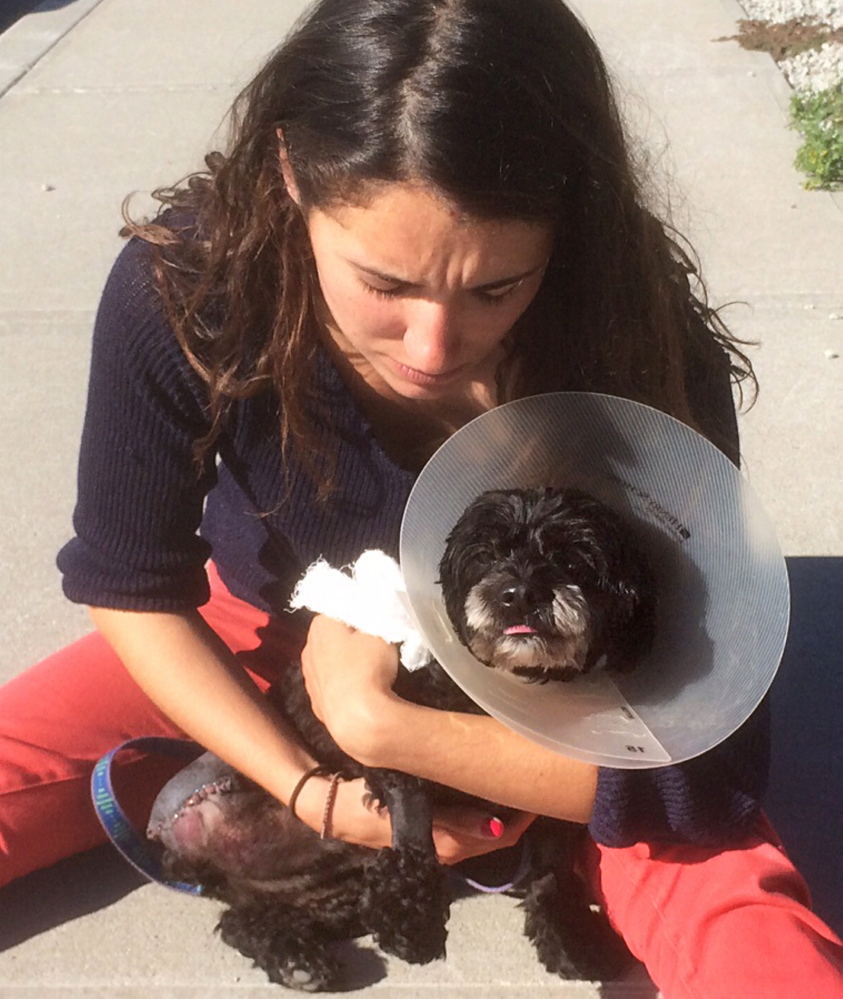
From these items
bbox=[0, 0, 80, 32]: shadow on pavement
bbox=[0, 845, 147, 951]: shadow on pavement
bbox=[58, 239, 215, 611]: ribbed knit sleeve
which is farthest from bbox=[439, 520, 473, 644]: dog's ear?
bbox=[0, 0, 80, 32]: shadow on pavement

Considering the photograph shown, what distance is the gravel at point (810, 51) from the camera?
628 centimetres

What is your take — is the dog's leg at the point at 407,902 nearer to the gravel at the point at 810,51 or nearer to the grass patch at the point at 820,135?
the grass patch at the point at 820,135

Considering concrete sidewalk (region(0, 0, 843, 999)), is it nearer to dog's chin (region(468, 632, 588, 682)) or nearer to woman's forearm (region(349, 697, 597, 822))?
woman's forearm (region(349, 697, 597, 822))

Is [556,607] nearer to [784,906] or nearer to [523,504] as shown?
[523,504]

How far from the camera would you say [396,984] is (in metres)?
2.33

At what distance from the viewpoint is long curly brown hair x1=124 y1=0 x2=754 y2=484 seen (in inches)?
69.0

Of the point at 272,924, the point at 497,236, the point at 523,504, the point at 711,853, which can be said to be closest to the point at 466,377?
the point at 523,504

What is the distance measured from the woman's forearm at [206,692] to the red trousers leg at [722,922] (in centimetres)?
62

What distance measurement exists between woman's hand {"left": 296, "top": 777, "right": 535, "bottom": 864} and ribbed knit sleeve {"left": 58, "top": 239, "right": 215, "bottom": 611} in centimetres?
43

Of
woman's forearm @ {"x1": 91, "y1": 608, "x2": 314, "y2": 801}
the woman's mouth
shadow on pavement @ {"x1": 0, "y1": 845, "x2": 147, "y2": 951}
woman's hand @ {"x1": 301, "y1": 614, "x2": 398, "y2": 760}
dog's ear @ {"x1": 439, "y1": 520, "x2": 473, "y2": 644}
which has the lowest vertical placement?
shadow on pavement @ {"x1": 0, "y1": 845, "x2": 147, "y2": 951}

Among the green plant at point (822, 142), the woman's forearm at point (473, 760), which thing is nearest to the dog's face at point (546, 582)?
Result: the woman's forearm at point (473, 760)

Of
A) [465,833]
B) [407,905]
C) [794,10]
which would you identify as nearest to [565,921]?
[465,833]

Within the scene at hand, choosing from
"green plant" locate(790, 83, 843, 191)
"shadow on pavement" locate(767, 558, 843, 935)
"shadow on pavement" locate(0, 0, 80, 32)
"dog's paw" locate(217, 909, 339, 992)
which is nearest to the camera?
"dog's paw" locate(217, 909, 339, 992)

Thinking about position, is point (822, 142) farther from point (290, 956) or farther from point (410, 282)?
point (290, 956)
